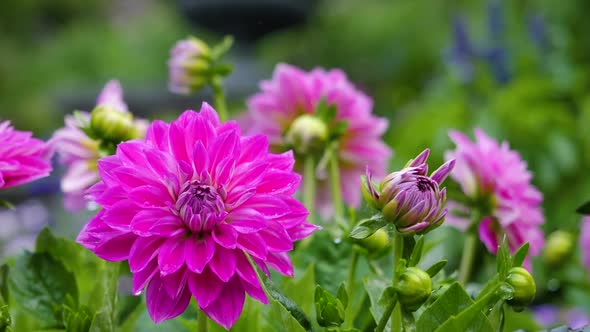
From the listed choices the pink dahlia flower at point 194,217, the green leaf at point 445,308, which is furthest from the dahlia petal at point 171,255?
the green leaf at point 445,308

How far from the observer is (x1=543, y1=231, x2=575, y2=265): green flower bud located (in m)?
0.69

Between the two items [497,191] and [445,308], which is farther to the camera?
[497,191]

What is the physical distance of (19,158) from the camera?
383mm

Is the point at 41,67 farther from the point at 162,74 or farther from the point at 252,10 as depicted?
the point at 252,10

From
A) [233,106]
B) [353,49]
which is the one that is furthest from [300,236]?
[353,49]

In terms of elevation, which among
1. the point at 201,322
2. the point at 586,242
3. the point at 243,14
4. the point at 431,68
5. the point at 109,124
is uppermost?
the point at 243,14

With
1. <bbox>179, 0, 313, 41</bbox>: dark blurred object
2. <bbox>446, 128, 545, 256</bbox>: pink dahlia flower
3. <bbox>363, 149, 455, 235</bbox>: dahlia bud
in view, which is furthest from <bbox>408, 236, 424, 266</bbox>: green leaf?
<bbox>179, 0, 313, 41</bbox>: dark blurred object

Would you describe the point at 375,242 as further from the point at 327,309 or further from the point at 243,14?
the point at 243,14

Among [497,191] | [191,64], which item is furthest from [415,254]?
[191,64]

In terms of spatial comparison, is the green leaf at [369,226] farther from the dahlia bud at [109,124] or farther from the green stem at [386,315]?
the dahlia bud at [109,124]

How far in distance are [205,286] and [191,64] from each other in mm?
245

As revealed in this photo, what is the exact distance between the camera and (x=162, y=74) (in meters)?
4.43

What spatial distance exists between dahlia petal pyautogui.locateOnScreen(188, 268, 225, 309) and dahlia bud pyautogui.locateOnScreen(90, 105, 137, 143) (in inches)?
5.6

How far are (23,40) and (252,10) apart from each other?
3468 mm
